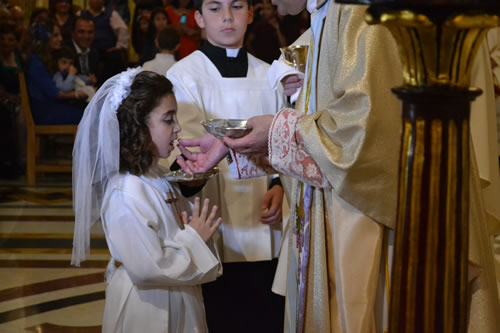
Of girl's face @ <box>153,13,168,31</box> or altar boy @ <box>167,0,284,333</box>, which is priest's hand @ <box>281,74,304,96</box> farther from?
girl's face @ <box>153,13,168,31</box>

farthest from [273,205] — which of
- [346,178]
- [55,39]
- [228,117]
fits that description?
[55,39]

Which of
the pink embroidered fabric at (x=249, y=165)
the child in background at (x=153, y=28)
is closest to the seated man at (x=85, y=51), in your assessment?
the child in background at (x=153, y=28)

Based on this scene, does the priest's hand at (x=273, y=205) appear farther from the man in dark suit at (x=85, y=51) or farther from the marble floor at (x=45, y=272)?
the man in dark suit at (x=85, y=51)

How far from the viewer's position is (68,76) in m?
9.12

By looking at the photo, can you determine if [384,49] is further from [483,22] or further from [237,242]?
[237,242]

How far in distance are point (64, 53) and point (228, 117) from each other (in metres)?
6.64

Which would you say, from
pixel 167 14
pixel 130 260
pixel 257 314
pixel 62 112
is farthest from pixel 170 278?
pixel 167 14

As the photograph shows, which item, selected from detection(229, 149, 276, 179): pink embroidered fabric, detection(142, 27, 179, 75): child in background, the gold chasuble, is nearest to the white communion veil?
detection(229, 149, 276, 179): pink embroidered fabric

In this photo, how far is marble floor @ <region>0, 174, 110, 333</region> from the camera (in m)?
4.20

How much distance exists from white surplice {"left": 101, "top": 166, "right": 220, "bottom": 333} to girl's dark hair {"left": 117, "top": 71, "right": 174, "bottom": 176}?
0.06 m

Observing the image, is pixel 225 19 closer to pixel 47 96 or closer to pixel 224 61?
pixel 224 61

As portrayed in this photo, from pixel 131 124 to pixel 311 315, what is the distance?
1.16 m

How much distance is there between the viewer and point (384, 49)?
182cm

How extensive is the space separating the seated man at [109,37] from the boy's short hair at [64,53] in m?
0.41
